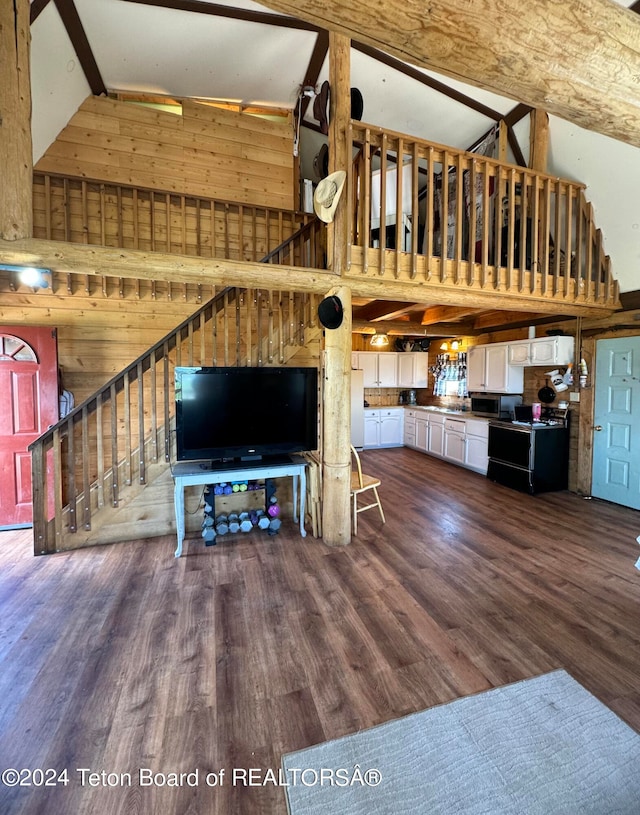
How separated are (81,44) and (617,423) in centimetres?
715

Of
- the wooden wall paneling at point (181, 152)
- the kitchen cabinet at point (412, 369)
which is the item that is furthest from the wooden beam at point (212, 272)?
the kitchen cabinet at point (412, 369)

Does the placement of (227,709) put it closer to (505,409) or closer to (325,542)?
(325,542)

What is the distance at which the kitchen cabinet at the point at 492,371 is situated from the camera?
5.47 meters

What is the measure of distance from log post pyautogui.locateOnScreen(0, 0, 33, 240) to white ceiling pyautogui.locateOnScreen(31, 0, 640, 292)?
1353 mm

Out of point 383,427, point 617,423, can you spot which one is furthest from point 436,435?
point 617,423

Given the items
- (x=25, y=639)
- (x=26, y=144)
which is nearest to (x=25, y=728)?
(x=25, y=639)

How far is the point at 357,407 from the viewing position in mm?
7301

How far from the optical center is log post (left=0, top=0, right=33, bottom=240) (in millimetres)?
2014

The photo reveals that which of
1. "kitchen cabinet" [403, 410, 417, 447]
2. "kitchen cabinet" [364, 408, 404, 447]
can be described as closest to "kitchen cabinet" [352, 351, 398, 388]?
"kitchen cabinet" [364, 408, 404, 447]

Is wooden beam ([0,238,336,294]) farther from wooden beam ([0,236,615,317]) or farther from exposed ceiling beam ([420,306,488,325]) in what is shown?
exposed ceiling beam ([420,306,488,325])

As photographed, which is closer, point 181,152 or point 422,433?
point 181,152

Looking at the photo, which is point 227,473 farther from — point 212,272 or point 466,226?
point 466,226

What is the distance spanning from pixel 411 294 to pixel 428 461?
401cm

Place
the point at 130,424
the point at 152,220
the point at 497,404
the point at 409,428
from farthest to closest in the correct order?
the point at 409,428 → the point at 497,404 → the point at 152,220 → the point at 130,424
